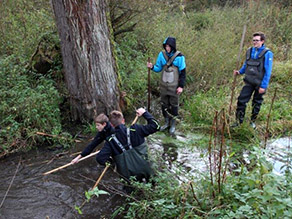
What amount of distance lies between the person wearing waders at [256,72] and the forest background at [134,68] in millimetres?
433

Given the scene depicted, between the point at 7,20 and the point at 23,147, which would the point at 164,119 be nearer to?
the point at 23,147

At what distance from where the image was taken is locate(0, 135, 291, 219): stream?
3781 mm

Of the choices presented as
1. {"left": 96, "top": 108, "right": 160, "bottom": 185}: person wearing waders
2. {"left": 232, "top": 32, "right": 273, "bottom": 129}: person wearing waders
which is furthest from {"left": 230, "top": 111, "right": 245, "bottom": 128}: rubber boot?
{"left": 96, "top": 108, "right": 160, "bottom": 185}: person wearing waders

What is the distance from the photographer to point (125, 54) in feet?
27.1

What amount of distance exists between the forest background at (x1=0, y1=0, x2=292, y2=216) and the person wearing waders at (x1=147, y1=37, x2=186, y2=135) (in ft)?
1.95

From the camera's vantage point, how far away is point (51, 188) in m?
4.28

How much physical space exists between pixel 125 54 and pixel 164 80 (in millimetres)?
2915

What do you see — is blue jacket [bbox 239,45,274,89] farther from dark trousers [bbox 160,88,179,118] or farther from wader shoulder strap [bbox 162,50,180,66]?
dark trousers [bbox 160,88,179,118]

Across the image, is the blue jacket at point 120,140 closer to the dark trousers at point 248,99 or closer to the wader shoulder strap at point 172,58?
the wader shoulder strap at point 172,58

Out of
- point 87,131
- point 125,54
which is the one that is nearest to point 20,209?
point 87,131

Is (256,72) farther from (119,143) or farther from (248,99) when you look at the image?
(119,143)

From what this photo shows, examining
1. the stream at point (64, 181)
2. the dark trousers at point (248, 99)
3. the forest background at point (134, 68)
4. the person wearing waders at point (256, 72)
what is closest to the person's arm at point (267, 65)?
the person wearing waders at point (256, 72)

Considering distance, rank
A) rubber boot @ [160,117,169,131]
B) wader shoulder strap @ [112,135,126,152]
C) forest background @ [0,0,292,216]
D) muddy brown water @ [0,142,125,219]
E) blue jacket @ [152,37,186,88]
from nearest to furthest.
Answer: wader shoulder strap @ [112,135,126,152] → muddy brown water @ [0,142,125,219] → blue jacket @ [152,37,186,88] → forest background @ [0,0,292,216] → rubber boot @ [160,117,169,131]

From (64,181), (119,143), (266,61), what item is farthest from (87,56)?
(266,61)
